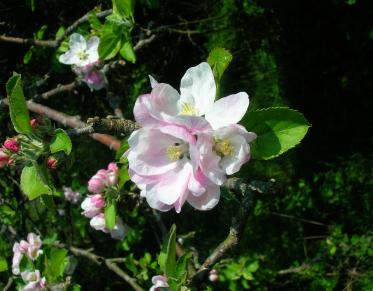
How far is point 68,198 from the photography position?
8.96 ft

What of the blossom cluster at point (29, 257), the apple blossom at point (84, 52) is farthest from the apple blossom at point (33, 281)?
the apple blossom at point (84, 52)

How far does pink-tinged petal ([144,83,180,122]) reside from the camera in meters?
0.81

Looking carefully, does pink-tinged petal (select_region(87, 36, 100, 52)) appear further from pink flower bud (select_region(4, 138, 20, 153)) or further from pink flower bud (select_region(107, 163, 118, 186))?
pink flower bud (select_region(4, 138, 20, 153))

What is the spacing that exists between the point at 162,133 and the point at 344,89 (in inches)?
103

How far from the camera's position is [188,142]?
2.73 ft

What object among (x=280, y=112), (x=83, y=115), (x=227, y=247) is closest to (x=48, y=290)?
(x=227, y=247)

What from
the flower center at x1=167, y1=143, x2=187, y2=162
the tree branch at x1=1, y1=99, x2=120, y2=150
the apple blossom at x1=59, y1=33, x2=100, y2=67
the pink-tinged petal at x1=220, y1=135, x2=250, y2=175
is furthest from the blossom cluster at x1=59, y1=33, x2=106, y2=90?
the pink-tinged petal at x1=220, y1=135, x2=250, y2=175

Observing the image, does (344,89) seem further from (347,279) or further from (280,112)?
(280,112)

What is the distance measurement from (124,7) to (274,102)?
76.0 inches

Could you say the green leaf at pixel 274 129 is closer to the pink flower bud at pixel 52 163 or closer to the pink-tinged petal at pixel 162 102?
the pink-tinged petal at pixel 162 102

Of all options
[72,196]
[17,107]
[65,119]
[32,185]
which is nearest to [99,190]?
[65,119]

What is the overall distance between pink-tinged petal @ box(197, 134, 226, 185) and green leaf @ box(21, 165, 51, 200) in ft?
1.24

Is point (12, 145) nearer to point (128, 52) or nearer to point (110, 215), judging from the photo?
point (110, 215)

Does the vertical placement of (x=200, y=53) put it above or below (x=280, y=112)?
below
